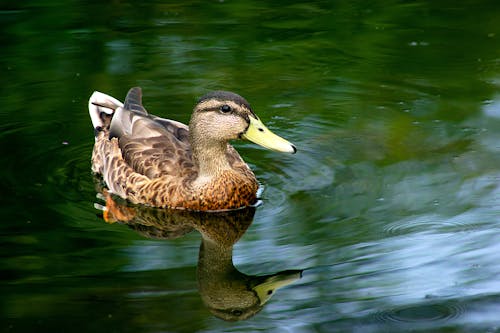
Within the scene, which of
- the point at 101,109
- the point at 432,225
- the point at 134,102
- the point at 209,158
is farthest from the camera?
the point at 101,109

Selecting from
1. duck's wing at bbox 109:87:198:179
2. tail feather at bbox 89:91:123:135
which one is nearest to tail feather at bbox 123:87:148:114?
duck's wing at bbox 109:87:198:179

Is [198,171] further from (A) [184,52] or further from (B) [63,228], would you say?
(A) [184,52]

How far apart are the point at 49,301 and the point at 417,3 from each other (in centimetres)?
787

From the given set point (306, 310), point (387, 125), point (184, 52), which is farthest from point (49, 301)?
point (184, 52)

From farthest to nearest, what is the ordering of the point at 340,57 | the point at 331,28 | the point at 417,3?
1. the point at 417,3
2. the point at 331,28
3. the point at 340,57

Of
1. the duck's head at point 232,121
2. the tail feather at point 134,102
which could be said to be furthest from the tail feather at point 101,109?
the duck's head at point 232,121

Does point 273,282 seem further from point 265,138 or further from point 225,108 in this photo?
point 225,108

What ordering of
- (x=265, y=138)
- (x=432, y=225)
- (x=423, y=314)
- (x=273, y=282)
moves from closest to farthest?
(x=423, y=314) < (x=273, y=282) < (x=432, y=225) < (x=265, y=138)

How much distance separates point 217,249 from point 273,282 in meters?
0.85

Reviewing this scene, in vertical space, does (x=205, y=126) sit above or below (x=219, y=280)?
above

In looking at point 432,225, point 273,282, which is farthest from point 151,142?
point 432,225

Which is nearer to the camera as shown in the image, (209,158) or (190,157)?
(209,158)

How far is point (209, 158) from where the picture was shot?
8.29m

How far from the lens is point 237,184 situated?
322 inches
